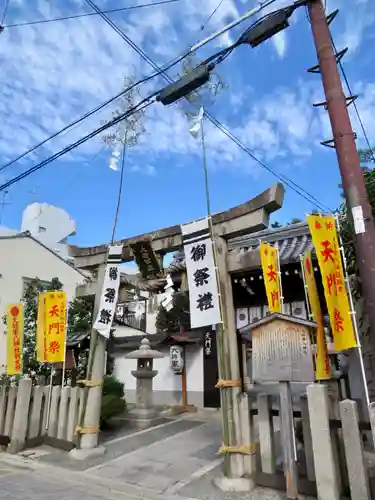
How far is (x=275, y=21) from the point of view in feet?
21.7

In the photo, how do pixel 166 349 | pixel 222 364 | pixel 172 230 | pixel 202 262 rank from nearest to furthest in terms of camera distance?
pixel 222 364
pixel 202 262
pixel 172 230
pixel 166 349

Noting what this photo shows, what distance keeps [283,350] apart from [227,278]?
2.05m

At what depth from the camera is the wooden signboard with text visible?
5.06 meters

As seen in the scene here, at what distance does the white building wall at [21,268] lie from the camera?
19.7m

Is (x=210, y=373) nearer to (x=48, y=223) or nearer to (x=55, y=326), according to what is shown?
(x=55, y=326)

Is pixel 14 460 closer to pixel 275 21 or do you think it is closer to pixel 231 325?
pixel 231 325

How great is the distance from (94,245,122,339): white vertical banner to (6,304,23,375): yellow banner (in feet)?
10.7

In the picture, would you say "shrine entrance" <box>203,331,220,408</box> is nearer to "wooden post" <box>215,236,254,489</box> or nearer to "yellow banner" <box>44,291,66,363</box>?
"yellow banner" <box>44,291,66,363</box>

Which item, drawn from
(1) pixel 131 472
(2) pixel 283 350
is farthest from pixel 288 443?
(1) pixel 131 472

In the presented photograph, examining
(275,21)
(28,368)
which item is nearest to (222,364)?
(275,21)

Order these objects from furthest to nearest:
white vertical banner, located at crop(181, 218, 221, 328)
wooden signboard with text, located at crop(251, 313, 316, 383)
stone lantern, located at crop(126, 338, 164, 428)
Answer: stone lantern, located at crop(126, 338, 164, 428) → white vertical banner, located at crop(181, 218, 221, 328) → wooden signboard with text, located at crop(251, 313, 316, 383)

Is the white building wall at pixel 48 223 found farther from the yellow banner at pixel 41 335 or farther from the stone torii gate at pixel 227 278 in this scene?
the stone torii gate at pixel 227 278

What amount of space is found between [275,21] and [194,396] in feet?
41.2

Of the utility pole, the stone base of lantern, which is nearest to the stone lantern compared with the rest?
the stone base of lantern
